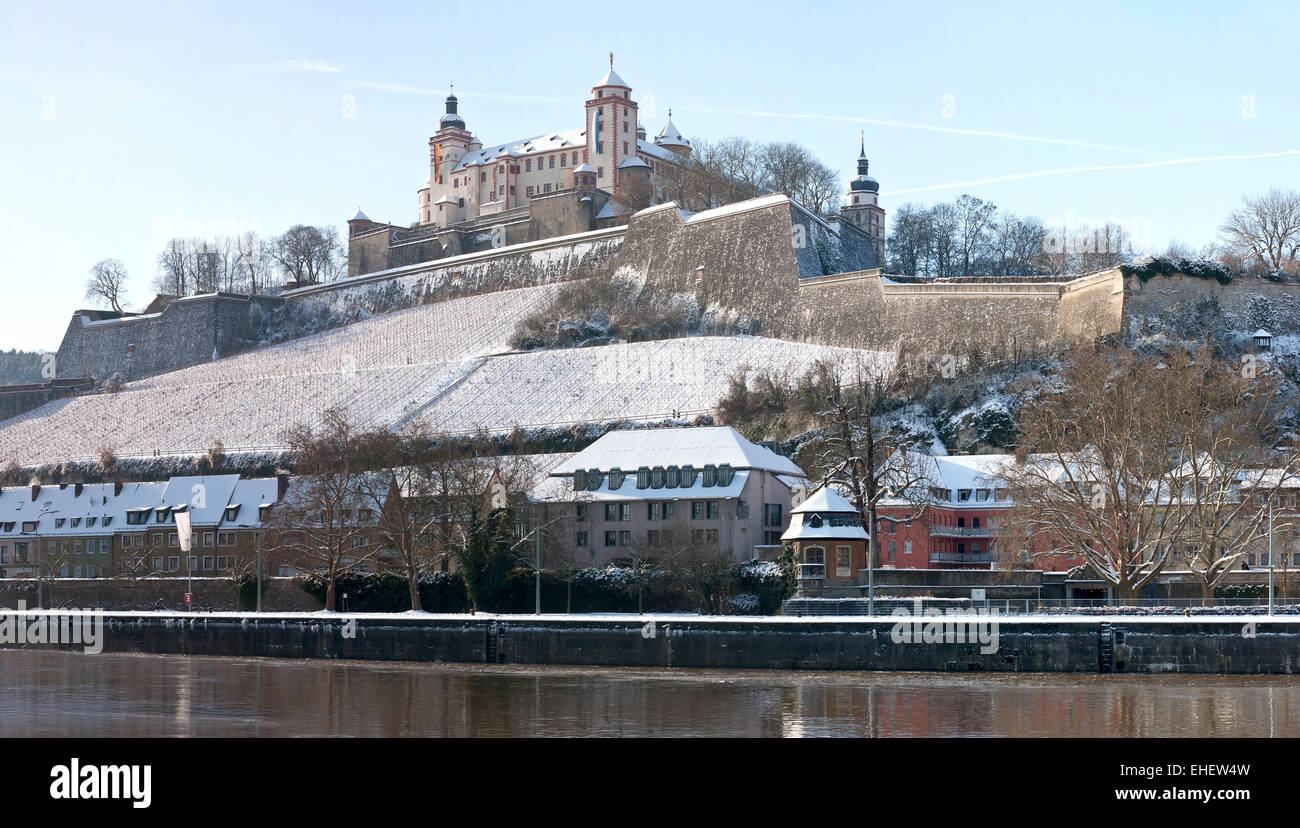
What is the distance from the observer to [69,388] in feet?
360

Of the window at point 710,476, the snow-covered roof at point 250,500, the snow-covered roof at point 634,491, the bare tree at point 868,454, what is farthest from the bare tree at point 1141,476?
the snow-covered roof at point 250,500

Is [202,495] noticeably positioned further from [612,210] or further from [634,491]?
[612,210]

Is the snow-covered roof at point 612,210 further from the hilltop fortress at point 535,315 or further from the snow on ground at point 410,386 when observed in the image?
the snow on ground at point 410,386

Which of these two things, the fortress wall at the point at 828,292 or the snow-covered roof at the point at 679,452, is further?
the fortress wall at the point at 828,292

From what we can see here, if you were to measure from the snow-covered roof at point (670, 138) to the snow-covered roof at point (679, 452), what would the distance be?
5982cm

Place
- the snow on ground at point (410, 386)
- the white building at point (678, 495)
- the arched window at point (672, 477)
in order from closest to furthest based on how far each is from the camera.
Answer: the white building at point (678, 495)
the arched window at point (672, 477)
the snow on ground at point (410, 386)

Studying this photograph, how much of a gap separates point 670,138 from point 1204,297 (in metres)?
59.1

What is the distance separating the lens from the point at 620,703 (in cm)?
3388

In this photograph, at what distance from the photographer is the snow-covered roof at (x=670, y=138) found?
11681 centimetres

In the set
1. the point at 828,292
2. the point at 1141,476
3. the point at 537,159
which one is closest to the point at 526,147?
the point at 537,159

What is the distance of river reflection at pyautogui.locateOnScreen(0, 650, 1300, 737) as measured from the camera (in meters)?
29.4

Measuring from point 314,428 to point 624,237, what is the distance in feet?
74.2

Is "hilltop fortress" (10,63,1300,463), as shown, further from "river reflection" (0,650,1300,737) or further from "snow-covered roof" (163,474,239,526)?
"river reflection" (0,650,1300,737)

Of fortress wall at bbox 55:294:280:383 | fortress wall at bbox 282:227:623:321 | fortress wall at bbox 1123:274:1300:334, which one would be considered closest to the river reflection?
fortress wall at bbox 1123:274:1300:334
